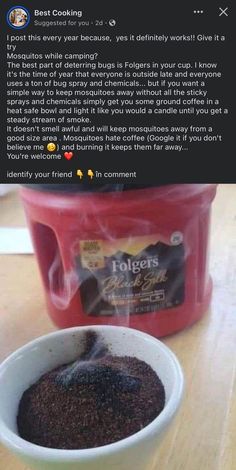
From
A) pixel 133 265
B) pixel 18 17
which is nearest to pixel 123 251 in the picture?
pixel 133 265

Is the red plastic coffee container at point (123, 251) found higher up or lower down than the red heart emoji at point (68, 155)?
lower down

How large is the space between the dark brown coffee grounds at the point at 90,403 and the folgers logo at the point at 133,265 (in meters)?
0.05

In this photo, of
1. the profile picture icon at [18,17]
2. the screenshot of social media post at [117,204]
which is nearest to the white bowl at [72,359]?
the screenshot of social media post at [117,204]

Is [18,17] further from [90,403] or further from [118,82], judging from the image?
[90,403]

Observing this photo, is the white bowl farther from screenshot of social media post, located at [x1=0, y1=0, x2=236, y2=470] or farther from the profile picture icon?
the profile picture icon

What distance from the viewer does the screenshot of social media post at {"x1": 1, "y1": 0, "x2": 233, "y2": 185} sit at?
0.21m

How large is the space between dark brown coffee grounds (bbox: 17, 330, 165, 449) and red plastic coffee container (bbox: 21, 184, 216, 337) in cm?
6

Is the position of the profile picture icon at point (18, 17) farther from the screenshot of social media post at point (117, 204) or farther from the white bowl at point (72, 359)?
the white bowl at point (72, 359)

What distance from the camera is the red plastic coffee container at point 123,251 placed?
0.27m

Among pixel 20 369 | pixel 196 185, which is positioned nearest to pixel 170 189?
pixel 196 185

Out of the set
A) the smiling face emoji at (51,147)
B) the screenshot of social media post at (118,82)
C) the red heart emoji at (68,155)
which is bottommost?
the red heart emoji at (68,155)

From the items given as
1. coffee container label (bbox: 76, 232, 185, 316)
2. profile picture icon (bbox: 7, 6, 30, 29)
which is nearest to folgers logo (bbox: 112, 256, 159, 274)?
coffee container label (bbox: 76, 232, 185, 316)

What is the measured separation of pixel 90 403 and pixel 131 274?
3.4 inches

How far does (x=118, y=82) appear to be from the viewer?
21 centimetres
